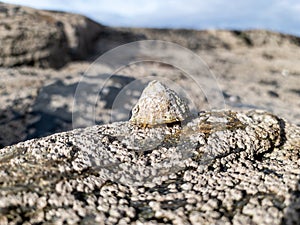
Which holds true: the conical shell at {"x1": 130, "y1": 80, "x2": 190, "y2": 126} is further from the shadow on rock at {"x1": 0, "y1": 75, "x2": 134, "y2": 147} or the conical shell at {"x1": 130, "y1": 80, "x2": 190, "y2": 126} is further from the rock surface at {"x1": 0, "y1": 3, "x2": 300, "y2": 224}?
the shadow on rock at {"x1": 0, "y1": 75, "x2": 134, "y2": 147}

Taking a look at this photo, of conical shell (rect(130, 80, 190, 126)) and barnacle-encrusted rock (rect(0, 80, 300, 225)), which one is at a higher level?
conical shell (rect(130, 80, 190, 126))

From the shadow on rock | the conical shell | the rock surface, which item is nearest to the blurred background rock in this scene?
the shadow on rock

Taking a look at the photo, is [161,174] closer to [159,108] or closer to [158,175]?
[158,175]

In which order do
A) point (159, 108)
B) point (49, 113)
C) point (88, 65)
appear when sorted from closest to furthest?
point (159, 108)
point (49, 113)
point (88, 65)

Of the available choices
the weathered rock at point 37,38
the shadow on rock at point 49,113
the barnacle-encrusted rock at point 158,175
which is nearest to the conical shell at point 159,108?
the barnacle-encrusted rock at point 158,175

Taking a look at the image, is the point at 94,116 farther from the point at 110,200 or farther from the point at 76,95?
the point at 110,200

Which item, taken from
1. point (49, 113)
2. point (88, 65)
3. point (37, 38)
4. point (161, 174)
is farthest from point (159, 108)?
point (37, 38)

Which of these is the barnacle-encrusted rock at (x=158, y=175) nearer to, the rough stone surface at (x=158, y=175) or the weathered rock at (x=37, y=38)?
the rough stone surface at (x=158, y=175)
